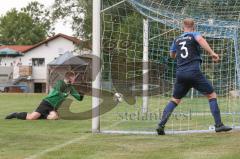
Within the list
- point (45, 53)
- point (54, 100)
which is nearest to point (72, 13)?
point (45, 53)

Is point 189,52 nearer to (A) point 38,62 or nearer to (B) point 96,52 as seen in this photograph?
(B) point 96,52

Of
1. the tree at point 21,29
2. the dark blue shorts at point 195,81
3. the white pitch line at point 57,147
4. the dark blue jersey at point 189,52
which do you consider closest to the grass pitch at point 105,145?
the white pitch line at point 57,147

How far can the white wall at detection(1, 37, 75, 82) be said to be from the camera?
67500 mm

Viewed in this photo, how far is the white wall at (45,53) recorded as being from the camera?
6750 cm

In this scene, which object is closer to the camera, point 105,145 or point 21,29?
point 105,145

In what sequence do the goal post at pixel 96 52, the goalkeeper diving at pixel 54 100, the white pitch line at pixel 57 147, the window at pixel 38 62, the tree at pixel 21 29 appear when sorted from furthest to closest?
1. the tree at pixel 21 29
2. the window at pixel 38 62
3. the goalkeeper diving at pixel 54 100
4. the goal post at pixel 96 52
5. the white pitch line at pixel 57 147

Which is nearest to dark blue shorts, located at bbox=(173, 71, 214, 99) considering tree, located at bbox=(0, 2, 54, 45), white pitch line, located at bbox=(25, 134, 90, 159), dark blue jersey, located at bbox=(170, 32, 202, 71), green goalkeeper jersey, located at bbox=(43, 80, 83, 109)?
dark blue jersey, located at bbox=(170, 32, 202, 71)

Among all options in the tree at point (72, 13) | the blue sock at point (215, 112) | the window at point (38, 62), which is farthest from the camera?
the window at point (38, 62)

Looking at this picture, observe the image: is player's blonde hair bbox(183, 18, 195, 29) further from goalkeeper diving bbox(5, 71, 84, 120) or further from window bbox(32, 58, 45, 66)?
window bbox(32, 58, 45, 66)

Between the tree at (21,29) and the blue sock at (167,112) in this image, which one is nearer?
the blue sock at (167,112)

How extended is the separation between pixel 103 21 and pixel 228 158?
527 centimetres

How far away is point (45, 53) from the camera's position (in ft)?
225

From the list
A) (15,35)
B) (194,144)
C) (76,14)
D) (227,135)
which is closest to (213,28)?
(227,135)

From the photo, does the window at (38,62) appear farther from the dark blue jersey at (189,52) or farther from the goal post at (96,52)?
the dark blue jersey at (189,52)
